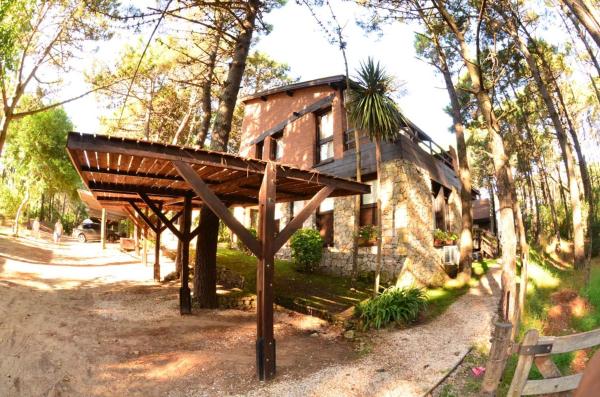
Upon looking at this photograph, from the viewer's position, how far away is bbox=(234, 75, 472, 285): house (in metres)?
11.5

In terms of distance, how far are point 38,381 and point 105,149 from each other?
123 inches

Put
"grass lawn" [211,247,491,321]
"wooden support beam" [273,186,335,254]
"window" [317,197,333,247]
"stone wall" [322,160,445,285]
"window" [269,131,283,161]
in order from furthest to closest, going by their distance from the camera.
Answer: "window" [269,131,283,161] < "window" [317,197,333,247] < "stone wall" [322,160,445,285] < "grass lawn" [211,247,491,321] < "wooden support beam" [273,186,335,254]

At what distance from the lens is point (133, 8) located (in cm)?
833

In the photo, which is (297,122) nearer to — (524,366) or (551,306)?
(551,306)

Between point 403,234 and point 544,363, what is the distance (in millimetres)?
8310

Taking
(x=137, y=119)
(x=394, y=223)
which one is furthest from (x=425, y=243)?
(x=137, y=119)

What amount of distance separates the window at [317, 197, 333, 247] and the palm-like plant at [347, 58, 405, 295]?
409cm

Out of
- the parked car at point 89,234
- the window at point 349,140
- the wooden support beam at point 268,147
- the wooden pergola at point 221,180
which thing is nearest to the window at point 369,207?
the window at point 349,140

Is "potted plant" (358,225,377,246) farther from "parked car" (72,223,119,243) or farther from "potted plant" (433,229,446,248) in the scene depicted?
"parked car" (72,223,119,243)

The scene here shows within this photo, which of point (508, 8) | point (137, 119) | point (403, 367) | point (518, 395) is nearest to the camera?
point (518, 395)

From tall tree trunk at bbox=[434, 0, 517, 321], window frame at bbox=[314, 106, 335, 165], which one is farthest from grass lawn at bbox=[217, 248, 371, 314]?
window frame at bbox=[314, 106, 335, 165]

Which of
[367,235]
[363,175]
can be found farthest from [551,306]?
[363,175]

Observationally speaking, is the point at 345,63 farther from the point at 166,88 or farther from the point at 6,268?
the point at 6,268

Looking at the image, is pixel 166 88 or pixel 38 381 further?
pixel 166 88
